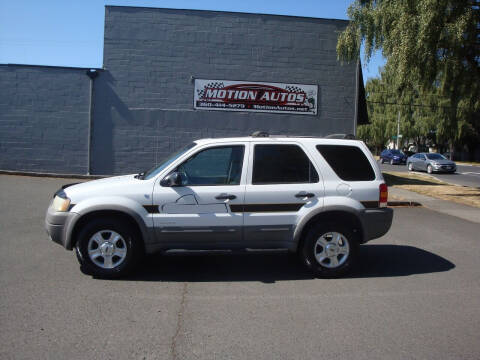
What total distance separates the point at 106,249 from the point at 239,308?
75.8 inches

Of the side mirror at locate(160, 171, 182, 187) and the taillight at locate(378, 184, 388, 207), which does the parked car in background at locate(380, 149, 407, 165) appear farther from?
the side mirror at locate(160, 171, 182, 187)

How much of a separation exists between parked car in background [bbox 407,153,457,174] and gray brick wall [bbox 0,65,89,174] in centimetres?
2442

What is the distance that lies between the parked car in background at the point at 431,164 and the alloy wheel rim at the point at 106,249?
30.3m

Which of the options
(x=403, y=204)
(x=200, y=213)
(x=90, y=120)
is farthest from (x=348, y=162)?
(x=90, y=120)

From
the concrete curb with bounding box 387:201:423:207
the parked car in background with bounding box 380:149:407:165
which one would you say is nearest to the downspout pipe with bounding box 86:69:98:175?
the concrete curb with bounding box 387:201:423:207

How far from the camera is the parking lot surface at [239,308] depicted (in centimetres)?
389

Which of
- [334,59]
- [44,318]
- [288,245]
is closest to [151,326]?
[44,318]

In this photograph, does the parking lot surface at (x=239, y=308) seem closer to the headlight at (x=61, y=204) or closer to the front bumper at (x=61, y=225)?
the front bumper at (x=61, y=225)

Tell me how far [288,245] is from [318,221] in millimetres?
499

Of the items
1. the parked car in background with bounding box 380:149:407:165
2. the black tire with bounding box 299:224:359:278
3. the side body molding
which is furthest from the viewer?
the parked car in background with bounding box 380:149:407:165

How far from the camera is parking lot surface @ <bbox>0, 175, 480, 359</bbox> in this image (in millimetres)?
3893

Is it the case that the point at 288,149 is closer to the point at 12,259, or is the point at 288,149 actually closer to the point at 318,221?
the point at 318,221

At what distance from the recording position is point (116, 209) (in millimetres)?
5664

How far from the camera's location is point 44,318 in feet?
14.6
